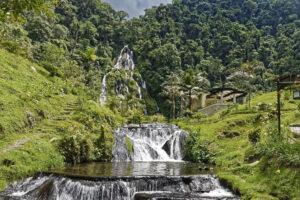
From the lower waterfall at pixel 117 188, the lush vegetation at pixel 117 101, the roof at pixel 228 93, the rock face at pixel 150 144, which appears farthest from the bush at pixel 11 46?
the roof at pixel 228 93

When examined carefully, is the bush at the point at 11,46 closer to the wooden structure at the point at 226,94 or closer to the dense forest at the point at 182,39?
the dense forest at the point at 182,39

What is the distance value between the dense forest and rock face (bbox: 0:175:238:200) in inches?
1113

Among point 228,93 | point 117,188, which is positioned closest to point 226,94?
point 228,93

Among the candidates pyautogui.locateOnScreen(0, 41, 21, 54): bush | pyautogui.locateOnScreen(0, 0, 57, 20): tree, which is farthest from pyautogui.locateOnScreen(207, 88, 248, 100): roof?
pyautogui.locateOnScreen(0, 0, 57, 20): tree

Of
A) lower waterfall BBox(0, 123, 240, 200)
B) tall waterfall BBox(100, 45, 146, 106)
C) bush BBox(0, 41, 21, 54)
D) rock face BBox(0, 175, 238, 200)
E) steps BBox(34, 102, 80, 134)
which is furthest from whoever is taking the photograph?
tall waterfall BBox(100, 45, 146, 106)

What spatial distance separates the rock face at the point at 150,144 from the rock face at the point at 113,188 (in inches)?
262

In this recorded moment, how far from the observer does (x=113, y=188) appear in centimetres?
930

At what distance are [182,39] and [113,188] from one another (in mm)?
75124

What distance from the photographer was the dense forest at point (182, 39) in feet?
179

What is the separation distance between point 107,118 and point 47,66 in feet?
44.2

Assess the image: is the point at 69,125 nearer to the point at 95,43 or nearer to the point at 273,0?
the point at 95,43

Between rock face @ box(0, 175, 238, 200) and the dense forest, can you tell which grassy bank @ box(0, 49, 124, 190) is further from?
the dense forest

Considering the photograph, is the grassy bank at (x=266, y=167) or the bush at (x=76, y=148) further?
the bush at (x=76, y=148)

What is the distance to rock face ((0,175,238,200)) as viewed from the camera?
29.8 feet
